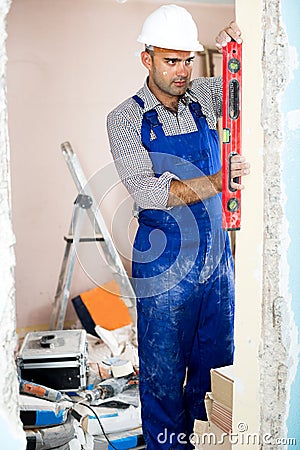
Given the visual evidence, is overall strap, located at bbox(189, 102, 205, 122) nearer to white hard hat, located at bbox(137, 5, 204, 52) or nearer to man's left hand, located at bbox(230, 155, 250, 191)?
white hard hat, located at bbox(137, 5, 204, 52)

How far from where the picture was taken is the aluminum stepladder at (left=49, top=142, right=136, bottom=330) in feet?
13.6

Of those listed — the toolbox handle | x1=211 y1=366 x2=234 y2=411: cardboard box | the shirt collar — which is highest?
the shirt collar

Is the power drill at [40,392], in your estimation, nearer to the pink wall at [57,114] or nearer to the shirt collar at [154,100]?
the pink wall at [57,114]

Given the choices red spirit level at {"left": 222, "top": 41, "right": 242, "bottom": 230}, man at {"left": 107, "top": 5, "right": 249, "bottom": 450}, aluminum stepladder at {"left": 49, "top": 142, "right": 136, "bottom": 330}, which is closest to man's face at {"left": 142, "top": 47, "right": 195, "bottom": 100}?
man at {"left": 107, "top": 5, "right": 249, "bottom": 450}

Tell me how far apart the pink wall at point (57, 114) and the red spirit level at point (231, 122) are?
2477 mm

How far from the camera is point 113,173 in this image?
13.6ft

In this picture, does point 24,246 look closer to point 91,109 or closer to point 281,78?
point 91,109

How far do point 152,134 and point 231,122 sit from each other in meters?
0.80

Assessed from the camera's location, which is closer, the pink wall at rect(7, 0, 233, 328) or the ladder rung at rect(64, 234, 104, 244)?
the ladder rung at rect(64, 234, 104, 244)

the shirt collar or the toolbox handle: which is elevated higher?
the shirt collar

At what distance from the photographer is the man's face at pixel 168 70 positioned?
8.68 feet

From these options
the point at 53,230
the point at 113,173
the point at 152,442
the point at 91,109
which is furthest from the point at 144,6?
the point at 152,442

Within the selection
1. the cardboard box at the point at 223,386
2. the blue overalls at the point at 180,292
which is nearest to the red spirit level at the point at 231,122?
the cardboard box at the point at 223,386

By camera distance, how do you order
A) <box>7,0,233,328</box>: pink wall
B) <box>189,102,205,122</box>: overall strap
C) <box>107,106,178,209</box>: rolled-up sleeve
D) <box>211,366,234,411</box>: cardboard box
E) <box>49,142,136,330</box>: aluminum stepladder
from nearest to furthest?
<box>211,366,234,411</box>: cardboard box → <box>107,106,178,209</box>: rolled-up sleeve → <box>189,102,205,122</box>: overall strap → <box>49,142,136,330</box>: aluminum stepladder → <box>7,0,233,328</box>: pink wall
